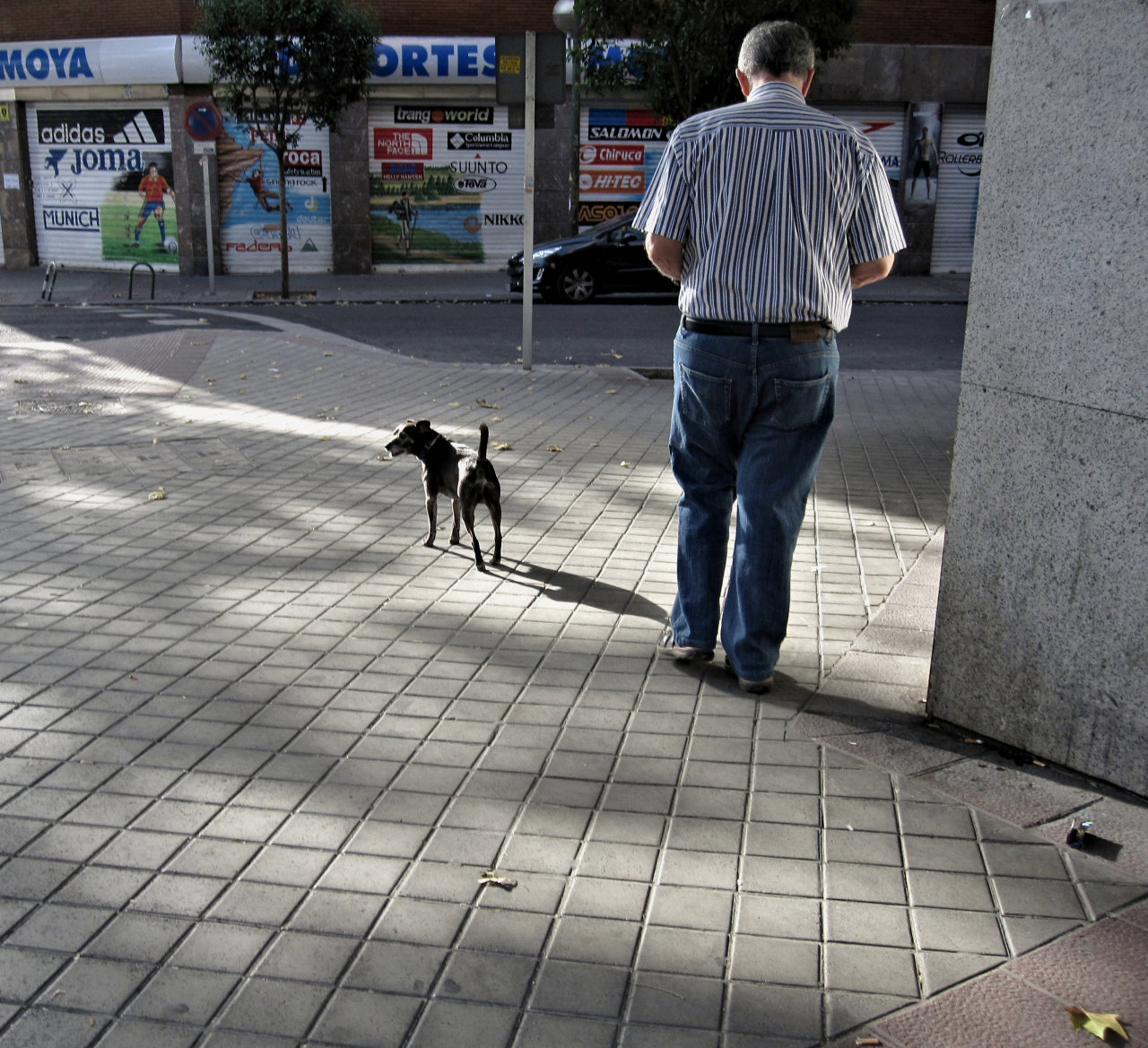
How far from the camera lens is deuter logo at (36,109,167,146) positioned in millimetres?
26031

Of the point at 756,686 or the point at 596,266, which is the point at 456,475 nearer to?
the point at 756,686

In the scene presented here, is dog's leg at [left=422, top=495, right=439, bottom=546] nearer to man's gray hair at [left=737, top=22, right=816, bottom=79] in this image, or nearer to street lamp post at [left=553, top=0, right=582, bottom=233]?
man's gray hair at [left=737, top=22, right=816, bottom=79]

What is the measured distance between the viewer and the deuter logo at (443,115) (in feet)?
85.6

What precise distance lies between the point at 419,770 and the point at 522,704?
579mm

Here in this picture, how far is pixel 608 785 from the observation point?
3527mm

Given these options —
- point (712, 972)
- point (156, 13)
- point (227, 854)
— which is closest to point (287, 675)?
point (227, 854)

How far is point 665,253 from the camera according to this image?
13.4ft

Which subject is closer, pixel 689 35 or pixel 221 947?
pixel 221 947

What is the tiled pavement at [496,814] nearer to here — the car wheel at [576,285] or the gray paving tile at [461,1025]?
the gray paving tile at [461,1025]

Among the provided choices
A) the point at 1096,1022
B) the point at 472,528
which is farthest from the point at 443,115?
the point at 1096,1022

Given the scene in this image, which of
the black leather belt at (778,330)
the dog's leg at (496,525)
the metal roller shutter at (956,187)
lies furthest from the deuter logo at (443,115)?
the black leather belt at (778,330)

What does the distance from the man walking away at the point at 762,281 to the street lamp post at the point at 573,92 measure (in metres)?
15.6

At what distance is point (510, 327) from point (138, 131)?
45.2 feet

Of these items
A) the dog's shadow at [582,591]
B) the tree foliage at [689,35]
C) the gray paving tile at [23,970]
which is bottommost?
the dog's shadow at [582,591]
